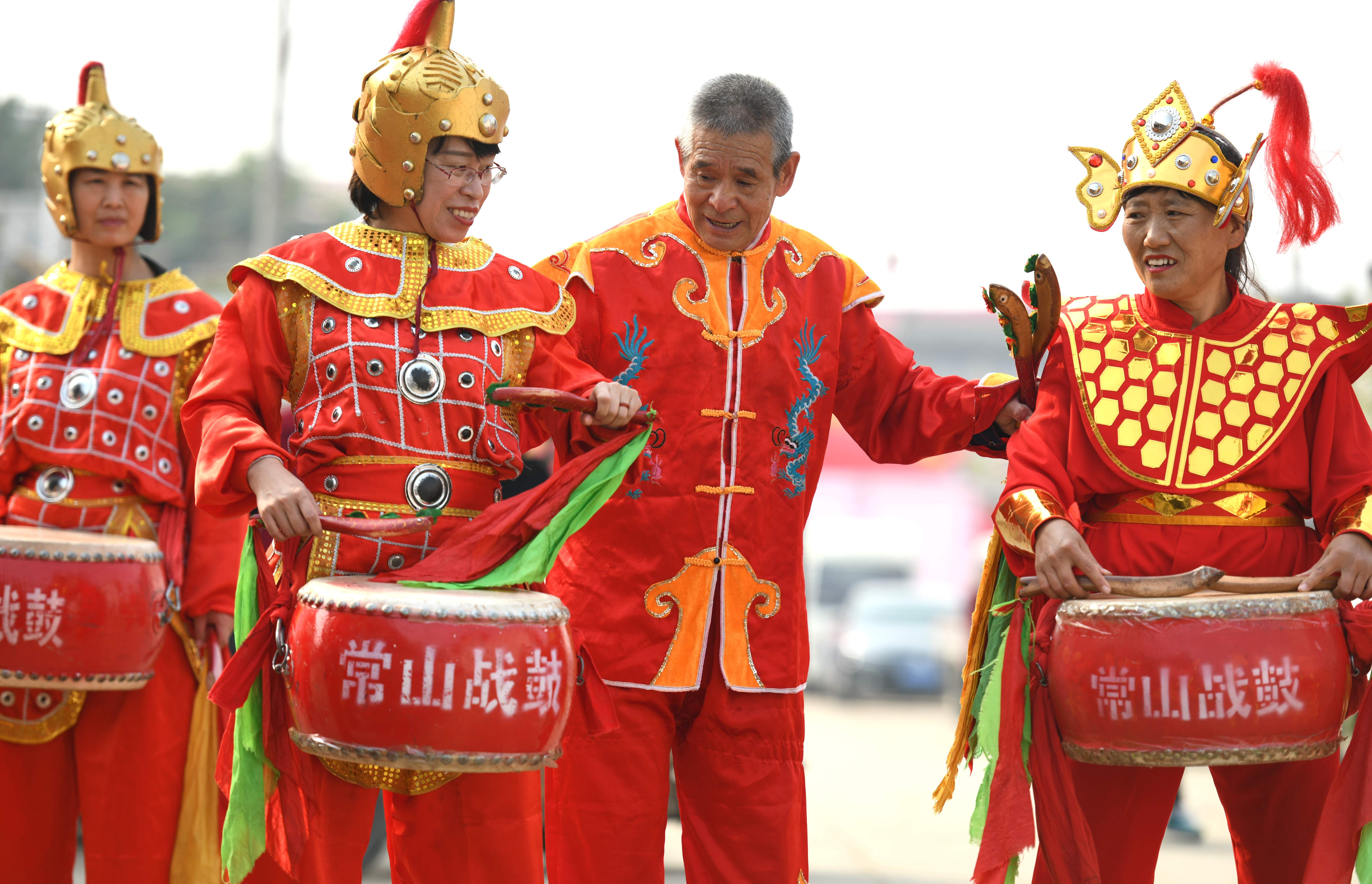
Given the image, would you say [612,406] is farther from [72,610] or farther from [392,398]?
[72,610]

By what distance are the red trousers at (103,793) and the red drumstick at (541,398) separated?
1.59 m

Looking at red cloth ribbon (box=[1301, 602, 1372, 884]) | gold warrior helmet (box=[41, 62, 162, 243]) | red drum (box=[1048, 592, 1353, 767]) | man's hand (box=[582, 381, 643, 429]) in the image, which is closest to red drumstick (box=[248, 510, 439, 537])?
man's hand (box=[582, 381, 643, 429])

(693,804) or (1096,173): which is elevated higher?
(1096,173)

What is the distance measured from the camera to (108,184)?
454cm

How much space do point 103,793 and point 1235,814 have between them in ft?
9.71

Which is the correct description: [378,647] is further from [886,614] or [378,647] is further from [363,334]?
[886,614]

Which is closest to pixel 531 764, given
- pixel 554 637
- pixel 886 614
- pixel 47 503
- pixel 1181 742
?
pixel 554 637

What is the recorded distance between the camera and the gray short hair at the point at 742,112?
3.77 m

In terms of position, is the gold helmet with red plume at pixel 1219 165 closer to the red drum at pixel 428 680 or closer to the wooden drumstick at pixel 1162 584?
the wooden drumstick at pixel 1162 584

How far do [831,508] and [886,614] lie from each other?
14076 millimetres

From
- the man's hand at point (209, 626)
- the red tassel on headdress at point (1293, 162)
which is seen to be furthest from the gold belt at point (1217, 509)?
the man's hand at point (209, 626)

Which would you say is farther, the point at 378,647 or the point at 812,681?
the point at 812,681

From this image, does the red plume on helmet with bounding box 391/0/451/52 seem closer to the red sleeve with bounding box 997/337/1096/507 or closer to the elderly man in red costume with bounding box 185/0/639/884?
the elderly man in red costume with bounding box 185/0/639/884

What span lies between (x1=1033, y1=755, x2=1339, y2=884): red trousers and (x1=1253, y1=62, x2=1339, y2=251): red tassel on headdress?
1343mm
